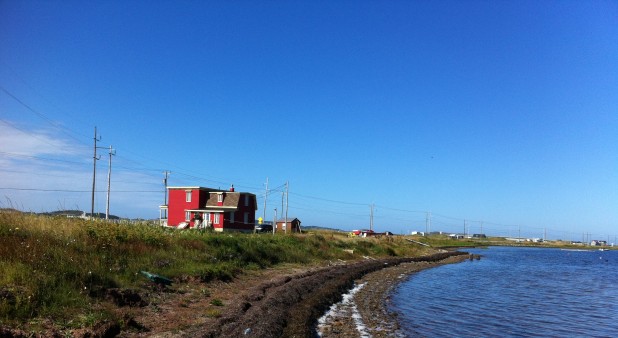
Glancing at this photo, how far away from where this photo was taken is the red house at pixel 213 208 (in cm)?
6003

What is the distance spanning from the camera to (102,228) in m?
20.7

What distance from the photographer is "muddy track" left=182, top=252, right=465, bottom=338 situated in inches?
500

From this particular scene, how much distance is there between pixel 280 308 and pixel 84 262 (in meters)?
7.27

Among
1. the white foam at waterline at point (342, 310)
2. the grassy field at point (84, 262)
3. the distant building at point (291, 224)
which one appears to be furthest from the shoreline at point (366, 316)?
the distant building at point (291, 224)

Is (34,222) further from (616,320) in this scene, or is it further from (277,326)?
(616,320)

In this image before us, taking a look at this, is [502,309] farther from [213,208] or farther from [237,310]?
[213,208]

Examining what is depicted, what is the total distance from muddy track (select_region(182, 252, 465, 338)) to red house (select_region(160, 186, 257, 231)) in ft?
108

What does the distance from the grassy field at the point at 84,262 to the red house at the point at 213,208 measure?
29806mm

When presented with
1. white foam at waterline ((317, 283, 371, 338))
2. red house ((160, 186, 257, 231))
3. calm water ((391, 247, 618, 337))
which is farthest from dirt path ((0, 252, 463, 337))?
red house ((160, 186, 257, 231))

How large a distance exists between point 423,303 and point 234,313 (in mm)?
13897

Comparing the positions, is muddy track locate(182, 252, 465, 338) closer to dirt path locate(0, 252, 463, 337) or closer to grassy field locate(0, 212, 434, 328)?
dirt path locate(0, 252, 463, 337)

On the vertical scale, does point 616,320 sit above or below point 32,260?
below

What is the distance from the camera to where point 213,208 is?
61.9 metres

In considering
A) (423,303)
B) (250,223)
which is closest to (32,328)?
(423,303)
